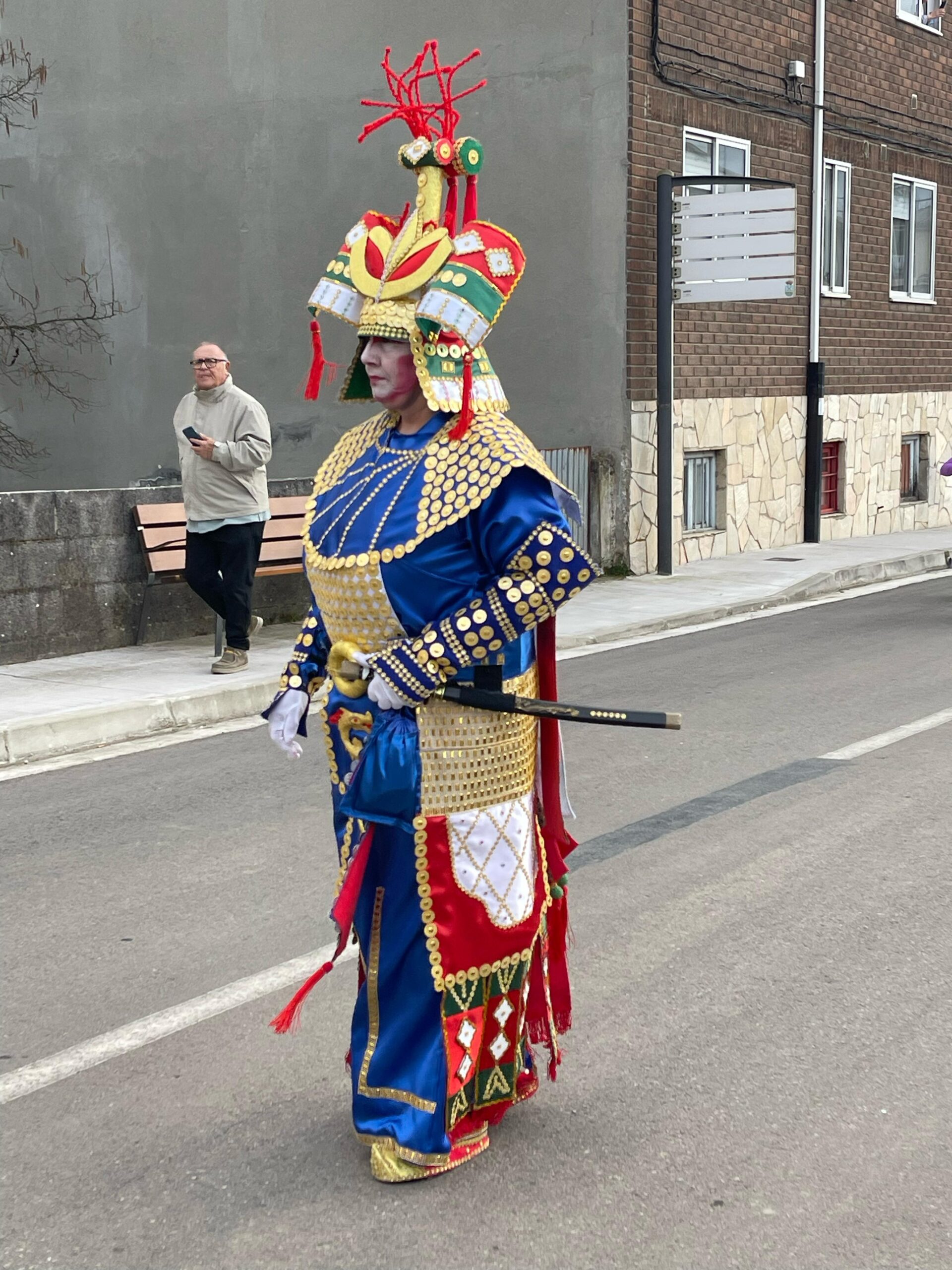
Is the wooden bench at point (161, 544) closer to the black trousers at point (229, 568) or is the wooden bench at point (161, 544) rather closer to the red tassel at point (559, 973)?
the black trousers at point (229, 568)

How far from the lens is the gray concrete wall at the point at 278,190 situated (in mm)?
15852

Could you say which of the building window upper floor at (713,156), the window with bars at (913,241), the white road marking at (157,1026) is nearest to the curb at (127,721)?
the white road marking at (157,1026)

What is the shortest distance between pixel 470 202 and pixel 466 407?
0.54 m

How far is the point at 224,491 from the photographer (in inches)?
384

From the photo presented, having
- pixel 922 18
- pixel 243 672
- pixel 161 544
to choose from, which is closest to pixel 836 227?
pixel 922 18

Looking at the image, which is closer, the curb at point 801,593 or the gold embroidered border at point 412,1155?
the gold embroidered border at point 412,1155

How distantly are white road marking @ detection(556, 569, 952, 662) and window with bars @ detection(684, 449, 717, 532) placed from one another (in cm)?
206

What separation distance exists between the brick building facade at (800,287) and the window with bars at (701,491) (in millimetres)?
22

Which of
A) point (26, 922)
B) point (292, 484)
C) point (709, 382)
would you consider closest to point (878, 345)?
point (709, 382)

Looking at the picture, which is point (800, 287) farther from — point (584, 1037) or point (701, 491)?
point (584, 1037)

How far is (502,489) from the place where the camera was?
333 cm

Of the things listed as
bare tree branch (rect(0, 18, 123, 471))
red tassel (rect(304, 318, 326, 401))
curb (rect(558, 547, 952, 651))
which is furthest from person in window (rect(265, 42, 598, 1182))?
bare tree branch (rect(0, 18, 123, 471))

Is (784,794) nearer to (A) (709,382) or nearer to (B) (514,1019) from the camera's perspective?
(B) (514,1019)

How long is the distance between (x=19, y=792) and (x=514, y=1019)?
14.2 feet
